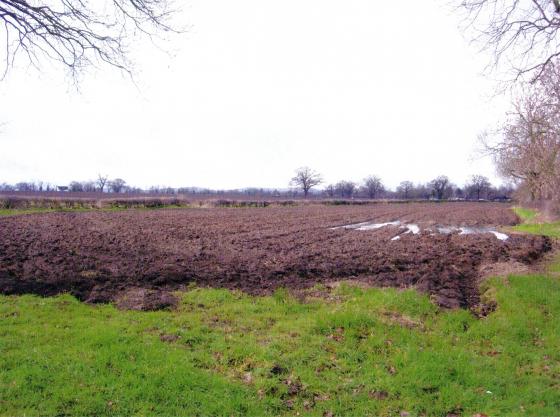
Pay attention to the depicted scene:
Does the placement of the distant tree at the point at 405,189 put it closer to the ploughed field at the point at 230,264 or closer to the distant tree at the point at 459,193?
the distant tree at the point at 459,193

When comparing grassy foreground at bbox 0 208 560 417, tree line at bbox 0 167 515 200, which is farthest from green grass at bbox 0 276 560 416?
tree line at bbox 0 167 515 200

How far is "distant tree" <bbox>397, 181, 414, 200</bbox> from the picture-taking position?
161 m

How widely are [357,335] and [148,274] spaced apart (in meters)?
6.30

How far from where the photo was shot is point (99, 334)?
20.4 ft

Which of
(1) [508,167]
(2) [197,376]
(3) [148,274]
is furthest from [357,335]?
(1) [508,167]

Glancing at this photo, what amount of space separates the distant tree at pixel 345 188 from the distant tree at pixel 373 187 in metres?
6.27

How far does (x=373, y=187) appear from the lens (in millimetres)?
167125

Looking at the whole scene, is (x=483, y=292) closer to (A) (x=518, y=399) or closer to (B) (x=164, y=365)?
(A) (x=518, y=399)

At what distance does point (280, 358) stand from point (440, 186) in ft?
528

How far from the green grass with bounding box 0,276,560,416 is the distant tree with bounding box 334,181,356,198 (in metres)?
160

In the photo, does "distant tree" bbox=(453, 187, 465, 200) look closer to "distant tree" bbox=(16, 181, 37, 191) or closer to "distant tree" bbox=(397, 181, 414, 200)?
"distant tree" bbox=(397, 181, 414, 200)

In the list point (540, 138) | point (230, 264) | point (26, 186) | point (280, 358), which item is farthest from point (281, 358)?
point (26, 186)

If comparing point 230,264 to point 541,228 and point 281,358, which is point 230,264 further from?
point 541,228

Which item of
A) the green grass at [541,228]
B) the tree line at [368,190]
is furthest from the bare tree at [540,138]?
the tree line at [368,190]
